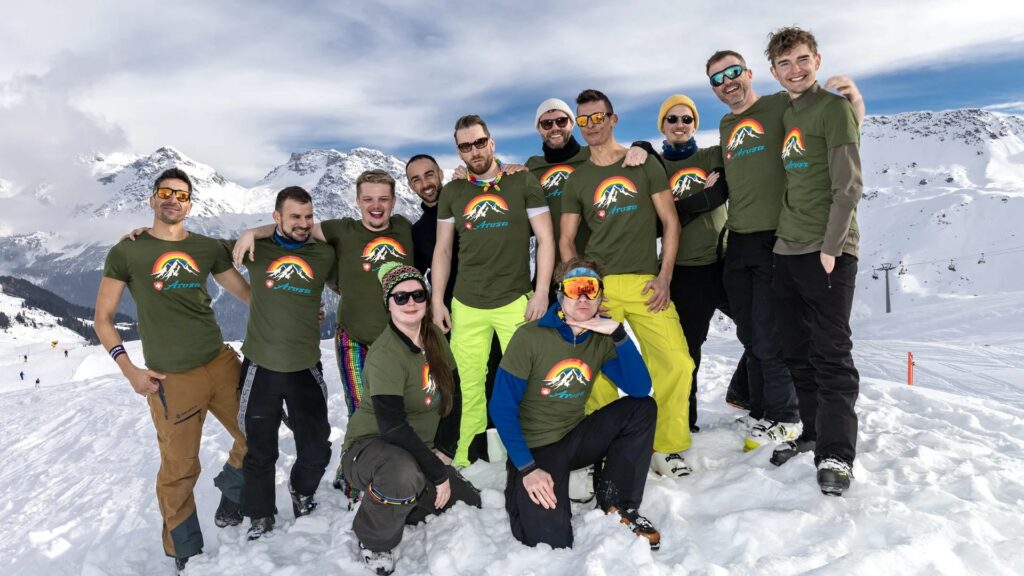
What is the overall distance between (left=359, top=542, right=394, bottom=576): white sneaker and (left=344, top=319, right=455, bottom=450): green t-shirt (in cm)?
88

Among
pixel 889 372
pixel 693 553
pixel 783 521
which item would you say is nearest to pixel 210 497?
pixel 693 553

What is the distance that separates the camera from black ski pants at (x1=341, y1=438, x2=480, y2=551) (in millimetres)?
4508

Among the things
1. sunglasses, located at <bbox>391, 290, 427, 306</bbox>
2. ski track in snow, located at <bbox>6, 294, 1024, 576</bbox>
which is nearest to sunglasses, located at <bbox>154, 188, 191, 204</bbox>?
sunglasses, located at <bbox>391, 290, 427, 306</bbox>

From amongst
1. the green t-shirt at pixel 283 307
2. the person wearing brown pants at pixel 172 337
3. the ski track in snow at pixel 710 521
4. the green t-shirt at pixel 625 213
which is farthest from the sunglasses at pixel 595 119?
the person wearing brown pants at pixel 172 337

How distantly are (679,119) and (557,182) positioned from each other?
1.45m

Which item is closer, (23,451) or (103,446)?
(103,446)

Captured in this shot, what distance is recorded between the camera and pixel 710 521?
14.3 feet

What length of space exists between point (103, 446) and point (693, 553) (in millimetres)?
11850

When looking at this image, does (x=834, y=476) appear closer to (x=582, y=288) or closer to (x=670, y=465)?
(x=670, y=465)

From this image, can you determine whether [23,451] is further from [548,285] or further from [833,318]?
[833,318]

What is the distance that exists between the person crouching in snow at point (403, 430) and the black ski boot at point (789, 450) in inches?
104

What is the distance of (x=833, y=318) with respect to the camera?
4426 millimetres

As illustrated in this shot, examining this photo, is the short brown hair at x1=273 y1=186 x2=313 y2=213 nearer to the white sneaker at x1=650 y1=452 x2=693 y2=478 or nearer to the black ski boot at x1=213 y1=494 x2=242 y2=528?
the black ski boot at x1=213 y1=494 x2=242 y2=528

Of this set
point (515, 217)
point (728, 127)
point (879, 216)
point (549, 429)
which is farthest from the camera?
point (879, 216)
